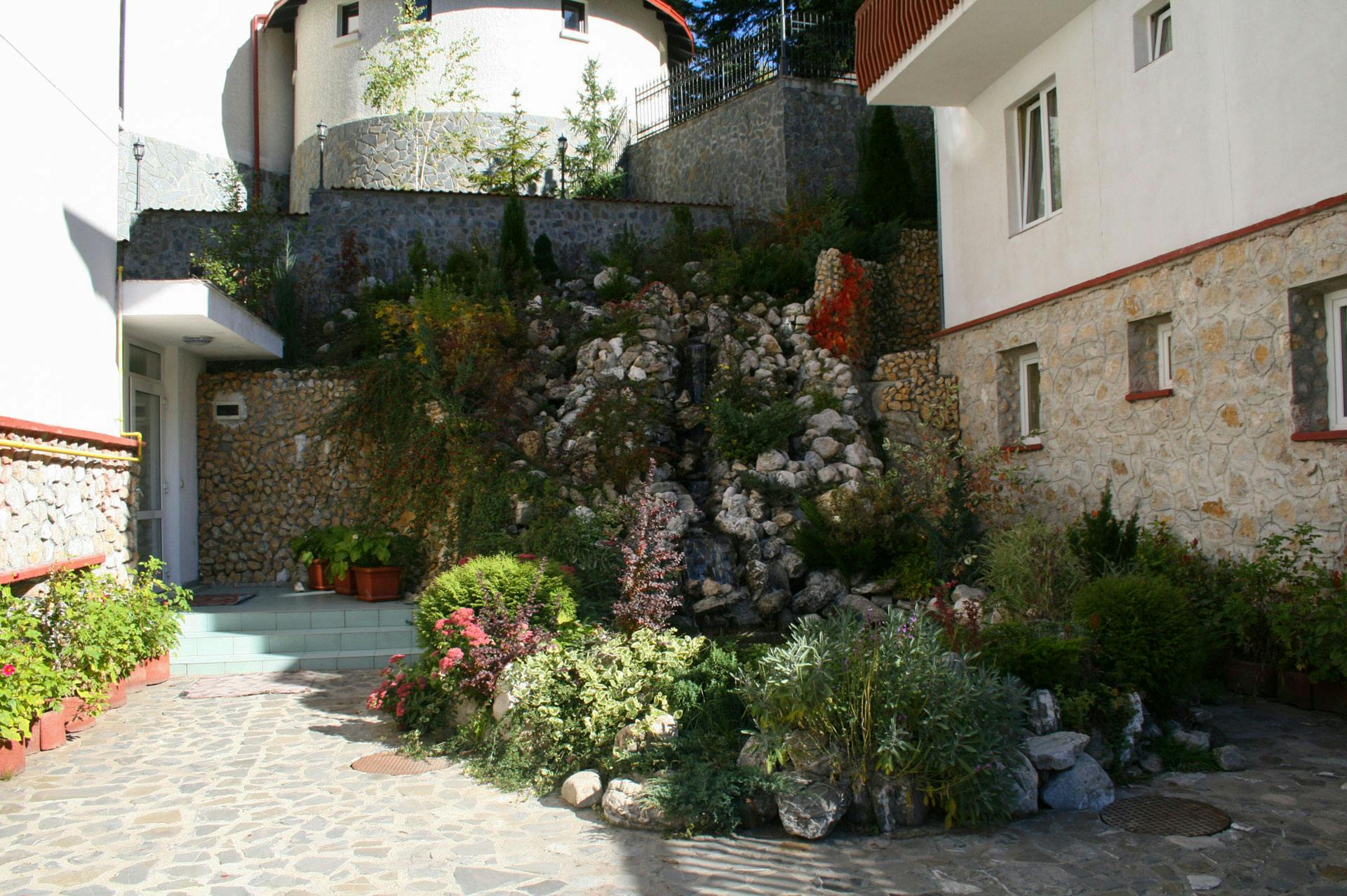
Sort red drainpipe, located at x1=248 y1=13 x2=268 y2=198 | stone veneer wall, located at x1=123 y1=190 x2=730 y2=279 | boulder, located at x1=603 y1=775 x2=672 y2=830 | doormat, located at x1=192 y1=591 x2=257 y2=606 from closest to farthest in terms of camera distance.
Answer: boulder, located at x1=603 y1=775 x2=672 y2=830 < doormat, located at x1=192 y1=591 x2=257 y2=606 < stone veneer wall, located at x1=123 y1=190 x2=730 y2=279 < red drainpipe, located at x1=248 y1=13 x2=268 y2=198

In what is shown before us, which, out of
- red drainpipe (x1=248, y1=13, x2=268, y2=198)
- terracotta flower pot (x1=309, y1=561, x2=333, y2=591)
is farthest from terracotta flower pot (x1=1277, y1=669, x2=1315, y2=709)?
red drainpipe (x1=248, y1=13, x2=268, y2=198)

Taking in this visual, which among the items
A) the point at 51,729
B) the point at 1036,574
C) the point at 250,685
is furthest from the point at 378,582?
the point at 1036,574

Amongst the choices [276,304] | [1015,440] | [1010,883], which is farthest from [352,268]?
[1010,883]

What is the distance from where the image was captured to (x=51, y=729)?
644cm

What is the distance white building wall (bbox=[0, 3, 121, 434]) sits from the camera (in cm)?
708

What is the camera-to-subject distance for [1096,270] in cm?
873

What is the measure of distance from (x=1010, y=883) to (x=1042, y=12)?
25.9ft

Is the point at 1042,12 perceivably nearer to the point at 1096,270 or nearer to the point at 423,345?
the point at 1096,270

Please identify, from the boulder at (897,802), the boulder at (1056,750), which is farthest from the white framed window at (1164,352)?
the boulder at (897,802)

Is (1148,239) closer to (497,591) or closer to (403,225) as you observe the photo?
(497,591)

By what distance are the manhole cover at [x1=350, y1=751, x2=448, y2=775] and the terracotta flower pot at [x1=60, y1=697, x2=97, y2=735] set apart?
2.28 m

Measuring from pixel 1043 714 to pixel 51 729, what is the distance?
20.8 feet

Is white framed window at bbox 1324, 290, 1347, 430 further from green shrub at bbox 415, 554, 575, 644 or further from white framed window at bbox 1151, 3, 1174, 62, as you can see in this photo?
green shrub at bbox 415, 554, 575, 644

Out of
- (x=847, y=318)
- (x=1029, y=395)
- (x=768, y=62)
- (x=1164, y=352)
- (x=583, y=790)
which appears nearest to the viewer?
(x=583, y=790)
